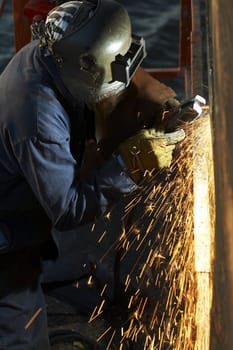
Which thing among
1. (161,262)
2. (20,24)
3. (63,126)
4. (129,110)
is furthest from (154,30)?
(63,126)

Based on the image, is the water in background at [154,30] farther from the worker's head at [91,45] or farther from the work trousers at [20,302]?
the worker's head at [91,45]

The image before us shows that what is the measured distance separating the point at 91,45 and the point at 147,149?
495mm

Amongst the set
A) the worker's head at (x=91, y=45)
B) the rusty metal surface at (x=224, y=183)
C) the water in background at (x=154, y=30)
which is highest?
the rusty metal surface at (x=224, y=183)

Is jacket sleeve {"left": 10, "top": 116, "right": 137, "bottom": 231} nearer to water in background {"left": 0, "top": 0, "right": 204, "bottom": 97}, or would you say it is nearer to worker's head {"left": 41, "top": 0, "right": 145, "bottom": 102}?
worker's head {"left": 41, "top": 0, "right": 145, "bottom": 102}

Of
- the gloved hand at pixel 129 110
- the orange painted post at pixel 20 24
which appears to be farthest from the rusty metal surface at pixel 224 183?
the orange painted post at pixel 20 24

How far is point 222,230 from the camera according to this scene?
3.82 ft

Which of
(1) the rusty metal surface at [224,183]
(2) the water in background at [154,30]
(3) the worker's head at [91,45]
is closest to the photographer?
(1) the rusty metal surface at [224,183]

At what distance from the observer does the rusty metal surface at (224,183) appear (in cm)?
110

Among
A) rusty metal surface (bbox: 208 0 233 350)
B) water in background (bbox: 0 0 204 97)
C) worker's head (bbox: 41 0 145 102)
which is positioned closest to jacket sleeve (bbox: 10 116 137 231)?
worker's head (bbox: 41 0 145 102)

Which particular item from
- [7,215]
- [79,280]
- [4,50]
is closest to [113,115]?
[7,215]

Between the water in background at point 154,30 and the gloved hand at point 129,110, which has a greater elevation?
the gloved hand at point 129,110

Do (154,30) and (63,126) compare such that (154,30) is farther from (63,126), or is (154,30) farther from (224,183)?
(224,183)

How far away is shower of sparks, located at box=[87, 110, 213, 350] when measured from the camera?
346 cm

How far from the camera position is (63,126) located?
8.44 ft
